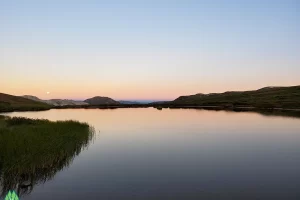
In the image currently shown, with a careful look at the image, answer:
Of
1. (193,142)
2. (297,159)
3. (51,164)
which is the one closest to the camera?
(51,164)

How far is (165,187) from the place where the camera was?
19844 millimetres

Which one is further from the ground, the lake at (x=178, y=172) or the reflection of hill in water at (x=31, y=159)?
the reflection of hill in water at (x=31, y=159)

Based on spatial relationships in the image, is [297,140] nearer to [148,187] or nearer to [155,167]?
[155,167]

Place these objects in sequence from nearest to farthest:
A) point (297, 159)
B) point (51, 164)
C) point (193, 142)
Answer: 1. point (51, 164)
2. point (297, 159)
3. point (193, 142)

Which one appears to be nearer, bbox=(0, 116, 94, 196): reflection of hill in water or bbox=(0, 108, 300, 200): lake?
bbox=(0, 108, 300, 200): lake

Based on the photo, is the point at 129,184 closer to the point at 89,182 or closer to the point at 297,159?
the point at 89,182

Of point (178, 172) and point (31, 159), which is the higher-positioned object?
point (31, 159)

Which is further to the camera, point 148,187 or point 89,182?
point 89,182

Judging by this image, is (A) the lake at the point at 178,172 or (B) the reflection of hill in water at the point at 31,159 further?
(B) the reflection of hill in water at the point at 31,159

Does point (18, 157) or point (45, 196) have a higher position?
point (18, 157)

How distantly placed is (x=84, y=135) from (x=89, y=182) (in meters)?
19.2

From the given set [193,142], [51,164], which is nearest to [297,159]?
[193,142]

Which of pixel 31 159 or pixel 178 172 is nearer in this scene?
pixel 31 159

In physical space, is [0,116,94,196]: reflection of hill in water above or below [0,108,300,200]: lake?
above
